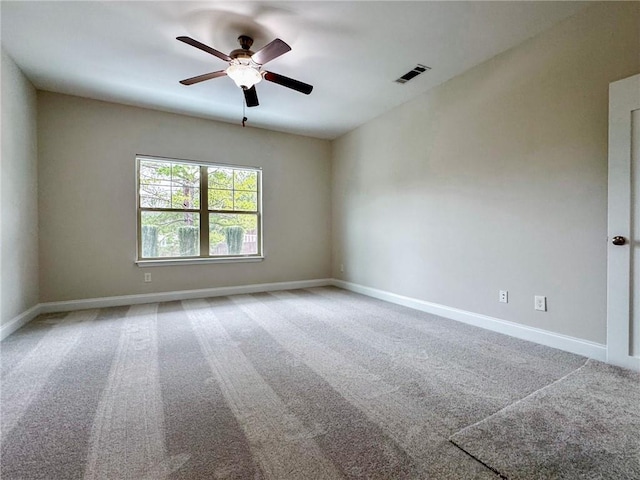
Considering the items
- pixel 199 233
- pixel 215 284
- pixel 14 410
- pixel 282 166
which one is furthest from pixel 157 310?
pixel 282 166

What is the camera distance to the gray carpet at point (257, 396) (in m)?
1.27

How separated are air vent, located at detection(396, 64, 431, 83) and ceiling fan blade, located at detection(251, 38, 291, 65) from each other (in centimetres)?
159

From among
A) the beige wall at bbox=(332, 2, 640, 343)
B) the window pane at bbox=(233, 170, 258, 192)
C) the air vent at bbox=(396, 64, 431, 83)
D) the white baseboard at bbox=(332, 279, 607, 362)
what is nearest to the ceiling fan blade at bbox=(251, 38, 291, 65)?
the air vent at bbox=(396, 64, 431, 83)

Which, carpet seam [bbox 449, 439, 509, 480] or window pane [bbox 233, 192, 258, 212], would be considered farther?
window pane [bbox 233, 192, 258, 212]

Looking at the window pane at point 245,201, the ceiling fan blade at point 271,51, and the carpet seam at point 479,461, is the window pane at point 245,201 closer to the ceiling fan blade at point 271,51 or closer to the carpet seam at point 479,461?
the ceiling fan blade at point 271,51

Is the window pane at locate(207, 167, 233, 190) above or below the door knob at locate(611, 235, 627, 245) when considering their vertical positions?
above

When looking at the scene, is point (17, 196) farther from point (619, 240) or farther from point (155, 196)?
point (619, 240)

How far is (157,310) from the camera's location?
3.80 m

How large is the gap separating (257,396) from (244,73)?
2552mm

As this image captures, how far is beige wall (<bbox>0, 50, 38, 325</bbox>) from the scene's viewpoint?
2.82 meters

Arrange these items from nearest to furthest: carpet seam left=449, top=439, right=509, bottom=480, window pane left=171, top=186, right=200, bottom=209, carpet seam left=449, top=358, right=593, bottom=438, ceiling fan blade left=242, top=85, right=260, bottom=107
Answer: carpet seam left=449, top=439, right=509, bottom=480
carpet seam left=449, top=358, right=593, bottom=438
ceiling fan blade left=242, top=85, right=260, bottom=107
window pane left=171, top=186, right=200, bottom=209

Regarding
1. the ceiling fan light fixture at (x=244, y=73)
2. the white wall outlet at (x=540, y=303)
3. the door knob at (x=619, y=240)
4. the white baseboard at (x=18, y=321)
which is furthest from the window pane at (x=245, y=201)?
the door knob at (x=619, y=240)

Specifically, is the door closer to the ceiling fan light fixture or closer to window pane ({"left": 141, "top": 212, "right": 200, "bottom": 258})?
the ceiling fan light fixture

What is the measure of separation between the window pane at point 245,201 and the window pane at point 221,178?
19cm
